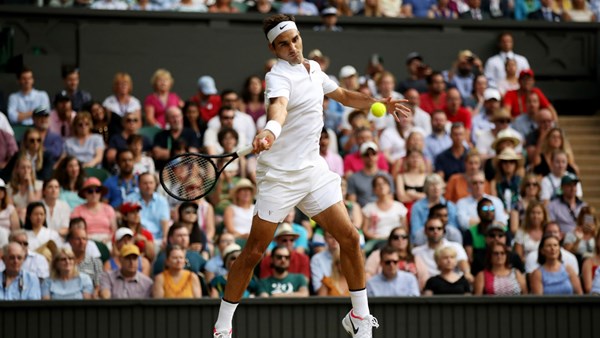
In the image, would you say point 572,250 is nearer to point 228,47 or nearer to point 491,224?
point 491,224

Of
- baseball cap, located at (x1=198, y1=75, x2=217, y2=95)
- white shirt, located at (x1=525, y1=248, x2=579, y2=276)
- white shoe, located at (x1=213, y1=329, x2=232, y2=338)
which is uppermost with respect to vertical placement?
baseball cap, located at (x1=198, y1=75, x2=217, y2=95)

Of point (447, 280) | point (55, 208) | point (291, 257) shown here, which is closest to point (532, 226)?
point (447, 280)

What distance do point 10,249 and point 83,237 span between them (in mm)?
844

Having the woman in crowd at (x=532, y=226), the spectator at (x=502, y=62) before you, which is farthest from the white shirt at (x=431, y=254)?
the spectator at (x=502, y=62)

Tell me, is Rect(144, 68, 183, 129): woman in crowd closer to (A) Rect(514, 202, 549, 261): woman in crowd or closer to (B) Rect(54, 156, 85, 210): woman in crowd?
(B) Rect(54, 156, 85, 210): woman in crowd

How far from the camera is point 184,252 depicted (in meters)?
12.6

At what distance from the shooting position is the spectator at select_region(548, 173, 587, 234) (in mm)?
14383

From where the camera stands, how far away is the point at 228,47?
17812mm

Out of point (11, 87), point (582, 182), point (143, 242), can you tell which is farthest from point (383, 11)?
point (143, 242)

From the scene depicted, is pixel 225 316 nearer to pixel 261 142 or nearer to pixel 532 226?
pixel 261 142

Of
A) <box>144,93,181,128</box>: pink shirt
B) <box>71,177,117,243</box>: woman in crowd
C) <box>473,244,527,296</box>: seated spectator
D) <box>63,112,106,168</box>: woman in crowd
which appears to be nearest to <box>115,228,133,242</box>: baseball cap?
<box>71,177,117,243</box>: woman in crowd

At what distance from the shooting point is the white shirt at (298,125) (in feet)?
28.8

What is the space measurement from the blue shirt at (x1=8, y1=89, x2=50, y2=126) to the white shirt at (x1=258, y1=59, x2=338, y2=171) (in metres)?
7.24

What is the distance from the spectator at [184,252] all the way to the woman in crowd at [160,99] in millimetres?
3221
